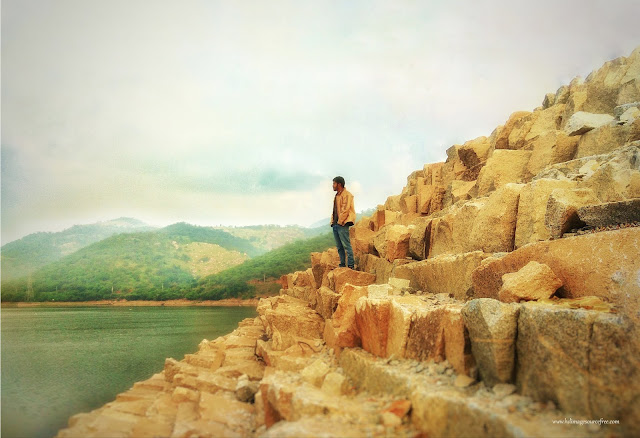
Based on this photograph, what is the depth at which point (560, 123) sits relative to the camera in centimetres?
1046

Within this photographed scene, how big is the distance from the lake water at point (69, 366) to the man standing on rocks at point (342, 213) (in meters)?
7.37

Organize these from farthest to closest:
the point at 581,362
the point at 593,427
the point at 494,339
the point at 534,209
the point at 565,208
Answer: the point at 534,209 → the point at 565,208 → the point at 494,339 → the point at 581,362 → the point at 593,427

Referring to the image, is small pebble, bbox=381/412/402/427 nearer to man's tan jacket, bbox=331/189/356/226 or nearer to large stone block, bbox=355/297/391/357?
large stone block, bbox=355/297/391/357

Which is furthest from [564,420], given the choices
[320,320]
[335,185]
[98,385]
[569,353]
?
[98,385]

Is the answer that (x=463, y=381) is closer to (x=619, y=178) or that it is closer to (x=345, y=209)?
(x=619, y=178)

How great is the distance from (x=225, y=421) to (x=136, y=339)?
18739 mm

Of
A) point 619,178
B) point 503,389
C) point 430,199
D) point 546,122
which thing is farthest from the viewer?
point 430,199

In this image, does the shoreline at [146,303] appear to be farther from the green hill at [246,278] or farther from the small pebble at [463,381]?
the small pebble at [463,381]

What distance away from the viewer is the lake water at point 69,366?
909 centimetres

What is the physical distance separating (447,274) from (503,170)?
14.0 feet

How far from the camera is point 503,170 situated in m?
9.32

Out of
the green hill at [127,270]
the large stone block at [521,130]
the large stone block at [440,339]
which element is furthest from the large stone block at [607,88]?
the green hill at [127,270]

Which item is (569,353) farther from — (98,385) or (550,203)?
(98,385)

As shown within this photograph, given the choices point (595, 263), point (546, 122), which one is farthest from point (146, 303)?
point (595, 263)
